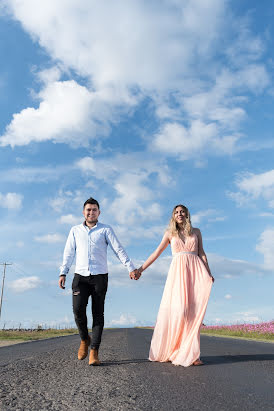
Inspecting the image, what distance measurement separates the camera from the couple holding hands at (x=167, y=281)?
595 cm

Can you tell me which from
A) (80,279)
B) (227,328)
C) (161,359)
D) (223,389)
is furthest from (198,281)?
(227,328)

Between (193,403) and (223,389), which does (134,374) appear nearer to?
(223,389)

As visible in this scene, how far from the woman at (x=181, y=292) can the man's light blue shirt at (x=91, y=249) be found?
2.53ft

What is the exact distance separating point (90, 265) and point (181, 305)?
5.27 ft

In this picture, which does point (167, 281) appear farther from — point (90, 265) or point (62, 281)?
point (62, 281)

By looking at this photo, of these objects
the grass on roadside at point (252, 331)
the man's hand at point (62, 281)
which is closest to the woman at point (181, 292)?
the man's hand at point (62, 281)

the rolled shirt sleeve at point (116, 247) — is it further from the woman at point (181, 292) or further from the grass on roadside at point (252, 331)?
the grass on roadside at point (252, 331)

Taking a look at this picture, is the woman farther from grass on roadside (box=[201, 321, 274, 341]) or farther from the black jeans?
grass on roadside (box=[201, 321, 274, 341])

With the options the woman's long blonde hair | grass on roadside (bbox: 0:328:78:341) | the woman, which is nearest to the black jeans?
the woman

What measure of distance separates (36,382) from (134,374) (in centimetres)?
112

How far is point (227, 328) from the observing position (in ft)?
76.7

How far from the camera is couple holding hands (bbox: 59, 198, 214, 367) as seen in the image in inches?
234

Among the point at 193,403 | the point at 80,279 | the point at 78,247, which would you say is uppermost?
the point at 78,247

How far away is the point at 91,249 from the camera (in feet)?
19.9
